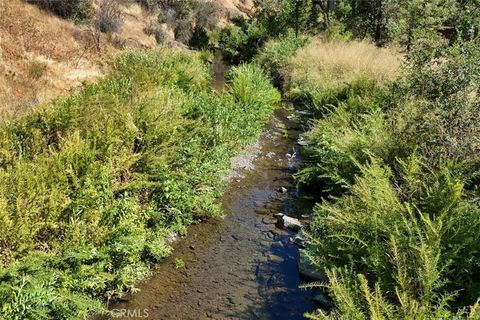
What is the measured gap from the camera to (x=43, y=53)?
14211 millimetres

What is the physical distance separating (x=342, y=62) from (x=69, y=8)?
1178 cm

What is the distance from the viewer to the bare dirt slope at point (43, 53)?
1130 cm

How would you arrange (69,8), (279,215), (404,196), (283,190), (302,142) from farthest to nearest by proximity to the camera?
(69,8)
(302,142)
(283,190)
(279,215)
(404,196)

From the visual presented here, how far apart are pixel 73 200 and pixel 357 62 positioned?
45.8 feet

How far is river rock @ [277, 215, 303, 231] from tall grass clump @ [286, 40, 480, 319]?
1.25 ft

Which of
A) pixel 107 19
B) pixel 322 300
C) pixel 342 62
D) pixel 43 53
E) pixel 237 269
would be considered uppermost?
pixel 107 19

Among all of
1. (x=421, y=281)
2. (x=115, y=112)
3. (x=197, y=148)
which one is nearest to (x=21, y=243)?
(x=115, y=112)

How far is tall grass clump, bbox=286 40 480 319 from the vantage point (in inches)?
171

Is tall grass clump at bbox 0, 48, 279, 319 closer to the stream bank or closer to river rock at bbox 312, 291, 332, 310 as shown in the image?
the stream bank

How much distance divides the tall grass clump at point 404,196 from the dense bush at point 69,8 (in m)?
12.2

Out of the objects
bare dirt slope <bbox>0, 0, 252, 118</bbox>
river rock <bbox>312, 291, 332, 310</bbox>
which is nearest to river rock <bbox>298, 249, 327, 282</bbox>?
river rock <bbox>312, 291, 332, 310</bbox>

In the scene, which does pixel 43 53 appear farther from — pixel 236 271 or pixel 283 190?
pixel 236 271

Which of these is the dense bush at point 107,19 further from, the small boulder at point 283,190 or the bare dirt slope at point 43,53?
the small boulder at point 283,190

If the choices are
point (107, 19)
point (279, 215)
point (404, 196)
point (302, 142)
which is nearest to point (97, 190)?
point (279, 215)
